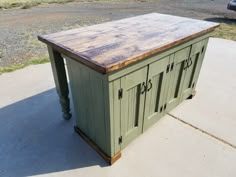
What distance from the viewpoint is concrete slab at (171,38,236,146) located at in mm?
2072

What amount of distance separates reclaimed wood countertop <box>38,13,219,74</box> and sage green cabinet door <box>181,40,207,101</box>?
7.2 inches

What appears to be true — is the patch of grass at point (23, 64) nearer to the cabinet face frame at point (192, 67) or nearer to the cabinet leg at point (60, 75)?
the cabinet leg at point (60, 75)

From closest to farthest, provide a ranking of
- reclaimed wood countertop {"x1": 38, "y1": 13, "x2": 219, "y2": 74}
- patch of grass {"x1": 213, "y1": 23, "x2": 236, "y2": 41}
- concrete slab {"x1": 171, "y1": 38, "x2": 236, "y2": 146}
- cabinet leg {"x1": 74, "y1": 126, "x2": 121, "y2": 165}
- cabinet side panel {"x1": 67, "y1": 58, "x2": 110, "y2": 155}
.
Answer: reclaimed wood countertop {"x1": 38, "y1": 13, "x2": 219, "y2": 74} → cabinet side panel {"x1": 67, "y1": 58, "x2": 110, "y2": 155} → cabinet leg {"x1": 74, "y1": 126, "x2": 121, "y2": 165} → concrete slab {"x1": 171, "y1": 38, "x2": 236, "y2": 146} → patch of grass {"x1": 213, "y1": 23, "x2": 236, "y2": 41}

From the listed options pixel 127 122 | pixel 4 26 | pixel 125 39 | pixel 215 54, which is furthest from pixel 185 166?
pixel 4 26

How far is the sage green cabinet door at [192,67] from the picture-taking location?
81.8 inches

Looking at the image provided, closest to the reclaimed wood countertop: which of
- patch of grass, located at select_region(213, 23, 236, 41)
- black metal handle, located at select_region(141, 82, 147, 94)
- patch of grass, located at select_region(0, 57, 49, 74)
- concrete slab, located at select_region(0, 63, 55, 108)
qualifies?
black metal handle, located at select_region(141, 82, 147, 94)

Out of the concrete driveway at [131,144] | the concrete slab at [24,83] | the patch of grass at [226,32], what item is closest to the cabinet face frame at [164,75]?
the concrete driveway at [131,144]

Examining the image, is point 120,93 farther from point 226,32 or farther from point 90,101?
point 226,32

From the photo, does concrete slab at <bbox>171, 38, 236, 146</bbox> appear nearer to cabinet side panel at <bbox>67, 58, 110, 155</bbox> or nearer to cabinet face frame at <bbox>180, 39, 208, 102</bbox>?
cabinet face frame at <bbox>180, 39, 208, 102</bbox>

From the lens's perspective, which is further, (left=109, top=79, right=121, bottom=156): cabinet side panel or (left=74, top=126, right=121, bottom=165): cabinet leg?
(left=74, top=126, right=121, bottom=165): cabinet leg

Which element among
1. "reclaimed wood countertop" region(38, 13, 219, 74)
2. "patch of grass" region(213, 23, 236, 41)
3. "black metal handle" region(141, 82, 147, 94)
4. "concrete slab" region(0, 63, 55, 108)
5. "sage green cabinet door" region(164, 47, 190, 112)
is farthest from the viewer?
"patch of grass" region(213, 23, 236, 41)

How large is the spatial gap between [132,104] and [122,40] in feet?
1.80

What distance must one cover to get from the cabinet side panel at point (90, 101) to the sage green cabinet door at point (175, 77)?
2.57 ft

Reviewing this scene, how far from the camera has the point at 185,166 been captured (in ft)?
5.43
